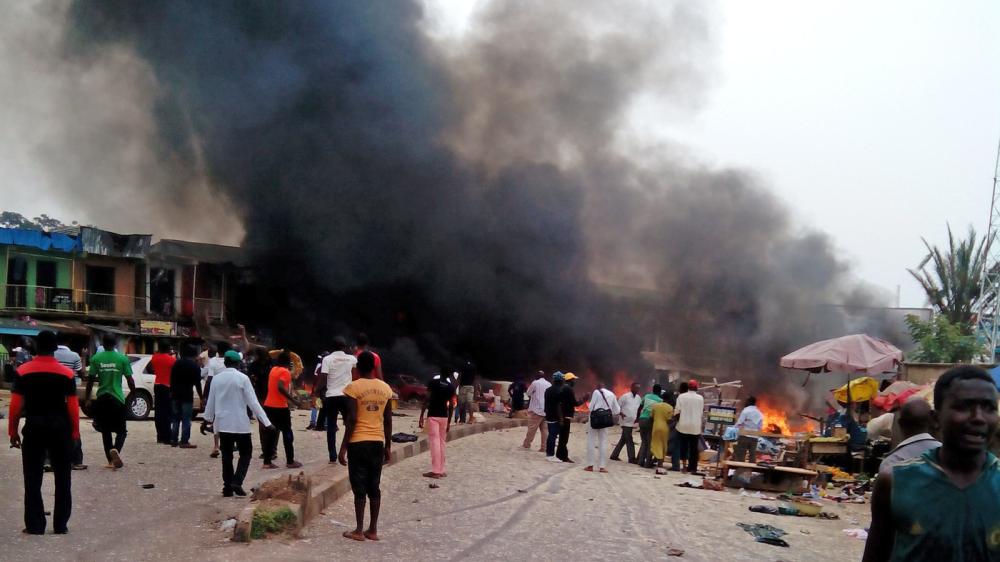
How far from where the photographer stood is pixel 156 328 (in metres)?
31.2

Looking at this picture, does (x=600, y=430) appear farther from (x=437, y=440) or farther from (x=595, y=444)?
(x=437, y=440)

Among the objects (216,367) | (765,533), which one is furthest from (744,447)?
(216,367)

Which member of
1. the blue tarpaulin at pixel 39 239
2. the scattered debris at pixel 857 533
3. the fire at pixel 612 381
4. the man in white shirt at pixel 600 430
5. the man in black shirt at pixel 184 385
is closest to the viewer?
the scattered debris at pixel 857 533

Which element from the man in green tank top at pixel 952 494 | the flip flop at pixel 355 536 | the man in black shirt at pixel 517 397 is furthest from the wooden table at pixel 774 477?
the man in black shirt at pixel 517 397

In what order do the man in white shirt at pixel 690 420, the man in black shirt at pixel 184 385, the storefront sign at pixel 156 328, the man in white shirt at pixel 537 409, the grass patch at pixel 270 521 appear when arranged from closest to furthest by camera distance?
the grass patch at pixel 270 521 → the man in black shirt at pixel 184 385 → the man in white shirt at pixel 690 420 → the man in white shirt at pixel 537 409 → the storefront sign at pixel 156 328

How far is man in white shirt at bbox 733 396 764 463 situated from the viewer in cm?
1424

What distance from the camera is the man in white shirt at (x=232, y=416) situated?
318 inches

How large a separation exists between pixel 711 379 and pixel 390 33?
53.9 feet

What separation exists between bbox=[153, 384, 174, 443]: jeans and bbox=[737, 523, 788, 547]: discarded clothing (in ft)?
24.0

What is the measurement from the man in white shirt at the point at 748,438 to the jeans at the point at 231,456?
27.8ft

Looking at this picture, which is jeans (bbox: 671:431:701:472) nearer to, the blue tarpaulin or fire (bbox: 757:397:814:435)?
fire (bbox: 757:397:814:435)

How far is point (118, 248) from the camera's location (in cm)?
3158

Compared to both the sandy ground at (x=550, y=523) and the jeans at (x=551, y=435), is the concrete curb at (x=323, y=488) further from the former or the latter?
the jeans at (x=551, y=435)

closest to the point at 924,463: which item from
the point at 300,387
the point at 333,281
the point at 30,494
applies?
the point at 30,494
